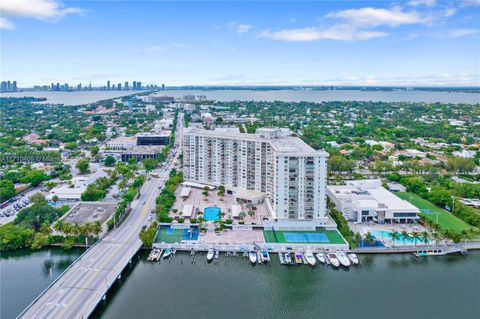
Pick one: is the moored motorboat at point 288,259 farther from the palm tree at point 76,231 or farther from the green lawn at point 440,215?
the palm tree at point 76,231

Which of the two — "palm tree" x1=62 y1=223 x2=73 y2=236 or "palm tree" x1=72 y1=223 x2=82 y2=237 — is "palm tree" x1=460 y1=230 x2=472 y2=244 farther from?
"palm tree" x1=62 y1=223 x2=73 y2=236

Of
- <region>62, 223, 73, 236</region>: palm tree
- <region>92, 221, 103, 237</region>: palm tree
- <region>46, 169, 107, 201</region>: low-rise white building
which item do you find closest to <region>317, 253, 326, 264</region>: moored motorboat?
<region>92, 221, 103, 237</region>: palm tree

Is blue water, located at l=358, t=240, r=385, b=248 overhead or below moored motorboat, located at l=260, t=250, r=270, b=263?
→ overhead

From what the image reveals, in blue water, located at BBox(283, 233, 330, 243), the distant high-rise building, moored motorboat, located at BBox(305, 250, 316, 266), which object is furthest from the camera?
the distant high-rise building

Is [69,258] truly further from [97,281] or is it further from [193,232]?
[193,232]

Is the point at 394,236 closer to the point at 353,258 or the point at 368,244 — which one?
the point at 368,244

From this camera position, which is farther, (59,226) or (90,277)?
(59,226)

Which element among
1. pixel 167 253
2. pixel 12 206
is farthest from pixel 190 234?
pixel 12 206
